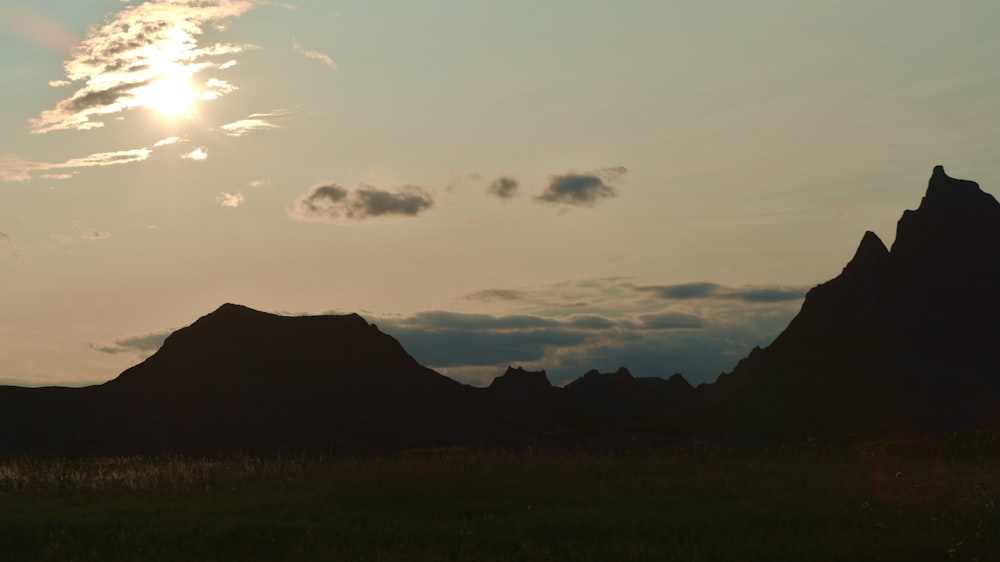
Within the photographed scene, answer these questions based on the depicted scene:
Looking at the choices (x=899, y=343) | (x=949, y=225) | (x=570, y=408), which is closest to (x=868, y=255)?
(x=949, y=225)

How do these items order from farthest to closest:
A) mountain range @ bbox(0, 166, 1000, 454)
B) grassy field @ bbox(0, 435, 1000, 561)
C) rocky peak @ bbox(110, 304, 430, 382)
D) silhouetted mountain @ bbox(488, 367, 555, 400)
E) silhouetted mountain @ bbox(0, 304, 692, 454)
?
silhouetted mountain @ bbox(488, 367, 555, 400) → rocky peak @ bbox(110, 304, 430, 382) → mountain range @ bbox(0, 166, 1000, 454) → silhouetted mountain @ bbox(0, 304, 692, 454) → grassy field @ bbox(0, 435, 1000, 561)

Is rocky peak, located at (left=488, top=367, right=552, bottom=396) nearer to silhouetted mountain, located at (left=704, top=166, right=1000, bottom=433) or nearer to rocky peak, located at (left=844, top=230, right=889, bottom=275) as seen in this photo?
silhouetted mountain, located at (left=704, top=166, right=1000, bottom=433)

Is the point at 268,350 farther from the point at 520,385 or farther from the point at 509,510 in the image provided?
the point at 509,510

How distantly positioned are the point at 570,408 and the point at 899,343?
5140 centimetres

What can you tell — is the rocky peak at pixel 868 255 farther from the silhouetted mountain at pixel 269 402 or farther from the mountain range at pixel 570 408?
the silhouetted mountain at pixel 269 402

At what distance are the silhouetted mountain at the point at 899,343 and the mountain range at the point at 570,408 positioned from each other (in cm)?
29

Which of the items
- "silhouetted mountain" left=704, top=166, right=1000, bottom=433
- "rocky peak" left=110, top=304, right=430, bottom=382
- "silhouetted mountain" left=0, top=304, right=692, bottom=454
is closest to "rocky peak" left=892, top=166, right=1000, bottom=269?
"silhouetted mountain" left=704, top=166, right=1000, bottom=433

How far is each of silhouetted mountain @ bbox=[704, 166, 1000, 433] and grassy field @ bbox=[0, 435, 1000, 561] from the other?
340 feet

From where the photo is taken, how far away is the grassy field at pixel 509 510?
15445 millimetres

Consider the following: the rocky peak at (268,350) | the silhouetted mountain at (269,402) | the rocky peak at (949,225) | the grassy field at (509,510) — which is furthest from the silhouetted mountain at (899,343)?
the grassy field at (509,510)

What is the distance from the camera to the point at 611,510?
61.4 ft

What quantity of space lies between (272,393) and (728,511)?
320 feet

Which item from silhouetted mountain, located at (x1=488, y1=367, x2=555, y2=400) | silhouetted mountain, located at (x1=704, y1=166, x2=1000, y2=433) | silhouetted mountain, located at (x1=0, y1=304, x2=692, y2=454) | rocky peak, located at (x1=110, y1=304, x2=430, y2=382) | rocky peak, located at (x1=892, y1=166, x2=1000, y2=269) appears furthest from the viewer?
silhouetted mountain, located at (x1=488, y1=367, x2=555, y2=400)

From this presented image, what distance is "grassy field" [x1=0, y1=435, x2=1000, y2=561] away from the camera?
15445mm
